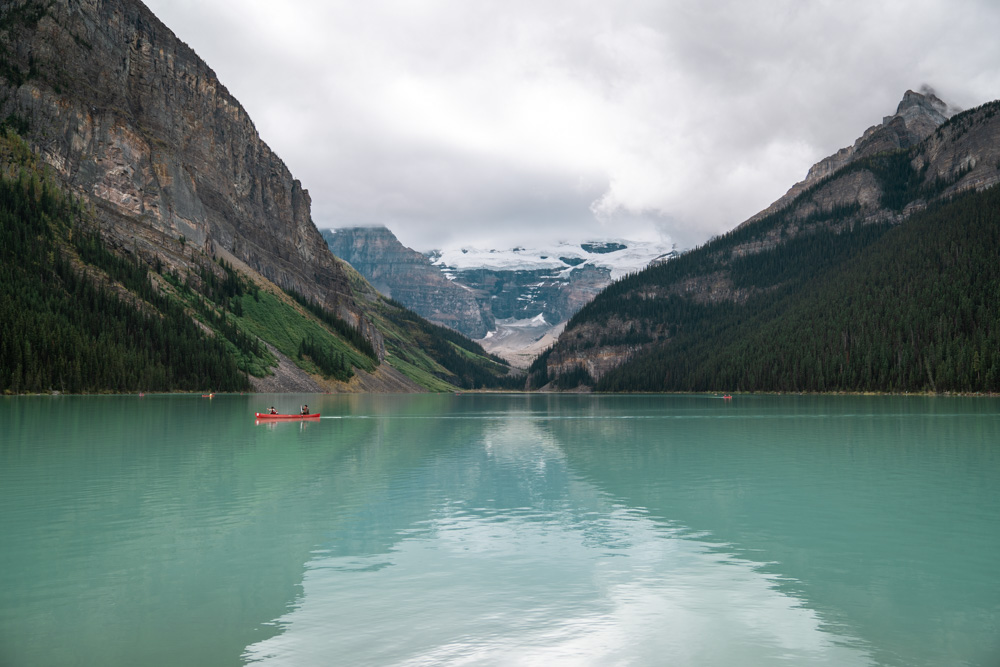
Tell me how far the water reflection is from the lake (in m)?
0.09

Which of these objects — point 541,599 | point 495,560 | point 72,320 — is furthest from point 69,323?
point 541,599

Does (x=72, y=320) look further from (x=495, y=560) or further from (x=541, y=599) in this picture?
(x=541, y=599)

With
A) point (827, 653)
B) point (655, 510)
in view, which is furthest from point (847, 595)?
point (655, 510)

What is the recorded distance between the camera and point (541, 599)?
774 inches

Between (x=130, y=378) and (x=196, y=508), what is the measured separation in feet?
494

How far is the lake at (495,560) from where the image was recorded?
1616cm

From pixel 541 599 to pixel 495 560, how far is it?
4584 millimetres

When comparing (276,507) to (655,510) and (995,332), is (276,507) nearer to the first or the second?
(655,510)

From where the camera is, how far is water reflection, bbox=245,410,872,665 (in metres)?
15.9

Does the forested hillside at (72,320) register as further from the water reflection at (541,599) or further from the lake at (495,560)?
the water reflection at (541,599)

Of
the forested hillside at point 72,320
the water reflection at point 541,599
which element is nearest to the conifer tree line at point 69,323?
the forested hillside at point 72,320

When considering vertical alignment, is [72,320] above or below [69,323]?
above

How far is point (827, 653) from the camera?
51.5ft

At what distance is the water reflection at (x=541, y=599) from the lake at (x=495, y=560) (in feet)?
0.31
